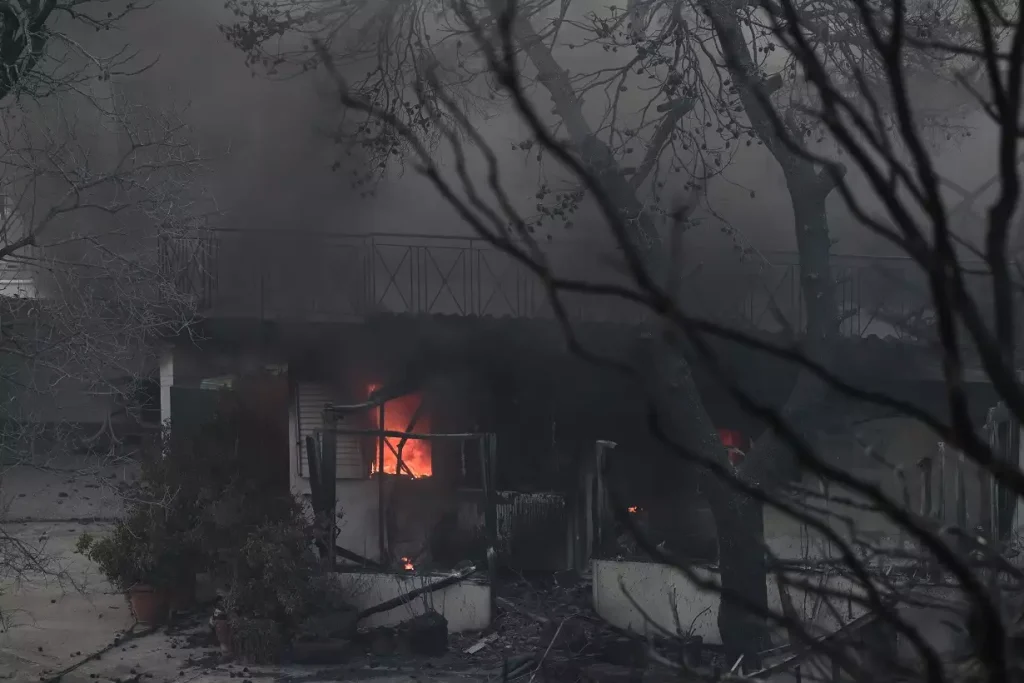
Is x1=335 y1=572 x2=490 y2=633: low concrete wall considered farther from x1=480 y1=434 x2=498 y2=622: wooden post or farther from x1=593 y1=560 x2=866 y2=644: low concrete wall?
x1=593 y1=560 x2=866 y2=644: low concrete wall

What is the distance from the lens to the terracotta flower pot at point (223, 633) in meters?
8.62

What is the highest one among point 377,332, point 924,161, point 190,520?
point 377,332

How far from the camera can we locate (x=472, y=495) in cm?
1034

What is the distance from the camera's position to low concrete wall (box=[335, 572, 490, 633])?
9.23 m

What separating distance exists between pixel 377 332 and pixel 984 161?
740 centimetres

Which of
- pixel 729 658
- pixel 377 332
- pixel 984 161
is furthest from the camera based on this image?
pixel 984 161

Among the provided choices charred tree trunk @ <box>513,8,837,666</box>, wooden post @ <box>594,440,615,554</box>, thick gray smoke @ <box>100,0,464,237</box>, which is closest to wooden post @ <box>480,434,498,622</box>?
wooden post @ <box>594,440,615,554</box>

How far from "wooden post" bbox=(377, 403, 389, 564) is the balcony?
1.12 metres

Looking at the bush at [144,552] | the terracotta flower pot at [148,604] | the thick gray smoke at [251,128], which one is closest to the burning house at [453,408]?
the thick gray smoke at [251,128]

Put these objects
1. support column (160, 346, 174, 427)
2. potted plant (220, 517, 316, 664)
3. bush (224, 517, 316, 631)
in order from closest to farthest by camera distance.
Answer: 1. potted plant (220, 517, 316, 664)
2. bush (224, 517, 316, 631)
3. support column (160, 346, 174, 427)

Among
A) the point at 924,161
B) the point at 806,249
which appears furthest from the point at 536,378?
the point at 924,161

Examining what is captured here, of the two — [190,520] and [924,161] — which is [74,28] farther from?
[924,161]

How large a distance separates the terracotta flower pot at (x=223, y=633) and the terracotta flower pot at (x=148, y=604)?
1.08 meters

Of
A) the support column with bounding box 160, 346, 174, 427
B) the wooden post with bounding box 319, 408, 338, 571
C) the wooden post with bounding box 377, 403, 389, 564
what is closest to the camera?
the wooden post with bounding box 319, 408, 338, 571
